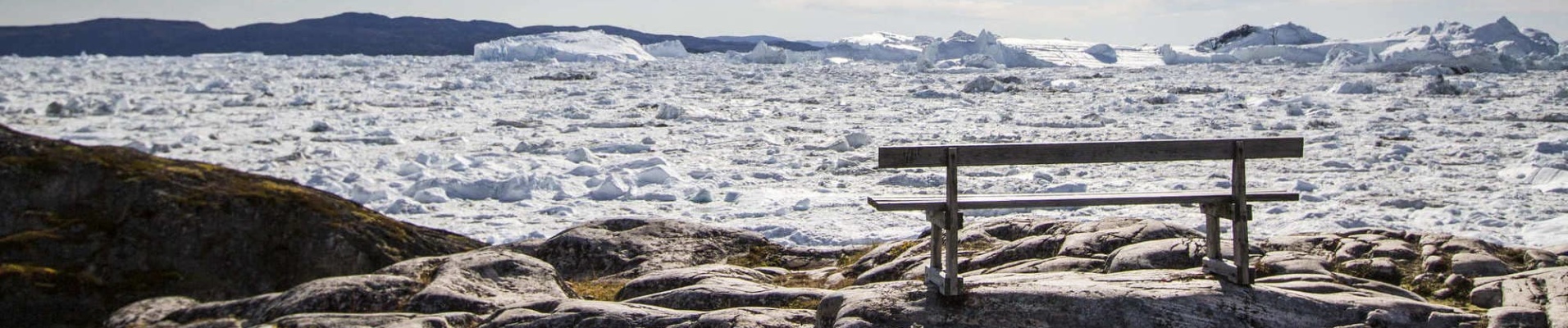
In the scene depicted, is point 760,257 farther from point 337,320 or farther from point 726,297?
point 337,320

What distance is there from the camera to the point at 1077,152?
4848mm

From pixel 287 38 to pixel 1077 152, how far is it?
11008cm

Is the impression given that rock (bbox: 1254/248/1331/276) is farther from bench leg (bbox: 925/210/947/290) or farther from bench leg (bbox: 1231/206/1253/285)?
bench leg (bbox: 925/210/947/290)

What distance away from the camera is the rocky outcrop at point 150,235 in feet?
21.4

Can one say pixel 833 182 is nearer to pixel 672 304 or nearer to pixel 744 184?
pixel 744 184

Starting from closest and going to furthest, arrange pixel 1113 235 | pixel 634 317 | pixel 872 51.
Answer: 1. pixel 634 317
2. pixel 1113 235
3. pixel 872 51

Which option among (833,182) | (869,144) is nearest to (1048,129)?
(869,144)

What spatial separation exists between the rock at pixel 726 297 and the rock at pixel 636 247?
4.22 ft

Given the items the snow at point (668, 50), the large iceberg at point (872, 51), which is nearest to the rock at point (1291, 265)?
the large iceberg at point (872, 51)

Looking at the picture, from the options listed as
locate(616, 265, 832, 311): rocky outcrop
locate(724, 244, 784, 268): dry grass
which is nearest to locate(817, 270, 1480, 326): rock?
locate(616, 265, 832, 311): rocky outcrop

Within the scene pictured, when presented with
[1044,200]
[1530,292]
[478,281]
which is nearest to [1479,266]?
[1530,292]

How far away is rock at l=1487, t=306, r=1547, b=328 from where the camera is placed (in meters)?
4.72

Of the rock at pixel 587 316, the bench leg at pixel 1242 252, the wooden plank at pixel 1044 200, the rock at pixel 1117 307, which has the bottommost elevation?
the rock at pixel 587 316

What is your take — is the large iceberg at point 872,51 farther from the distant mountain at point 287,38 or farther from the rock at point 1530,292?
the rock at point 1530,292
